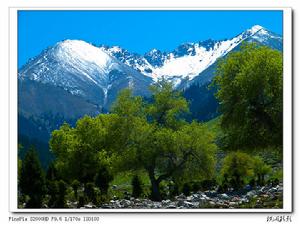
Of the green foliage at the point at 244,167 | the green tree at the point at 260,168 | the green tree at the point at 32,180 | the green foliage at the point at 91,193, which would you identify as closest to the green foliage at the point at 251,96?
the green foliage at the point at 91,193

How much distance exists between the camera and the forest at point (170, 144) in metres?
31.4

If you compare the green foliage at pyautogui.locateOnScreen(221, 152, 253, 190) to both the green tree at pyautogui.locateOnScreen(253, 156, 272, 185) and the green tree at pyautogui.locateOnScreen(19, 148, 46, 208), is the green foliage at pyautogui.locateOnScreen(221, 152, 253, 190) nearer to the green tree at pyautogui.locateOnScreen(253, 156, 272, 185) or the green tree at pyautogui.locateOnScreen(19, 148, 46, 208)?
the green tree at pyautogui.locateOnScreen(253, 156, 272, 185)

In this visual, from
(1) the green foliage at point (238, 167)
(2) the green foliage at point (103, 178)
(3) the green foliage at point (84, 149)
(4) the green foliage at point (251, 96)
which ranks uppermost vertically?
(4) the green foliage at point (251, 96)

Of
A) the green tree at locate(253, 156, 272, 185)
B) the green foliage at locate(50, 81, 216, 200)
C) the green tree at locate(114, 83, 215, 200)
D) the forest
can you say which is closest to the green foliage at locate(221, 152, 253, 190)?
the green tree at locate(253, 156, 272, 185)

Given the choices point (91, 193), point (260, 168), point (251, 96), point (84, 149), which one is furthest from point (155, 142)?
point (260, 168)

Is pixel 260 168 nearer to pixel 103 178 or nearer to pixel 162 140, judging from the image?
pixel 103 178

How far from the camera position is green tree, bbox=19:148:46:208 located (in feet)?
109

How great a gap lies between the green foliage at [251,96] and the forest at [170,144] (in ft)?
0.18

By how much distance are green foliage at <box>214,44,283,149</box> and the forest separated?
0.06 metres

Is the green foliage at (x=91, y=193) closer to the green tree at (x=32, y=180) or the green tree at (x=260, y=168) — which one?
the green tree at (x=32, y=180)

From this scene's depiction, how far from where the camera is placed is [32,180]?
36625 millimetres
